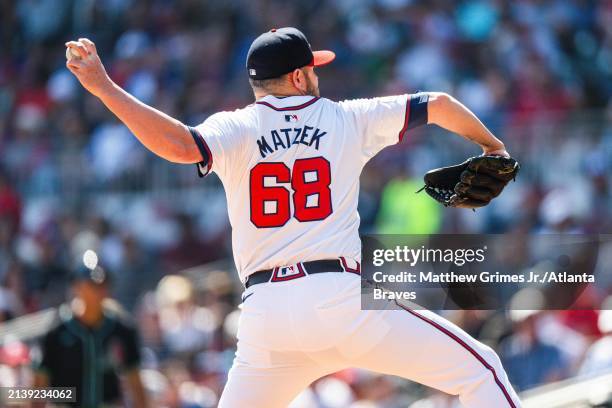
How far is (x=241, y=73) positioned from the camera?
1250 centimetres

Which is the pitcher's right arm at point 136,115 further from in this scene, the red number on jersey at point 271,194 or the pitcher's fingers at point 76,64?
the red number on jersey at point 271,194

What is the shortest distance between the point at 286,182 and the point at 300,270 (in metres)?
0.33

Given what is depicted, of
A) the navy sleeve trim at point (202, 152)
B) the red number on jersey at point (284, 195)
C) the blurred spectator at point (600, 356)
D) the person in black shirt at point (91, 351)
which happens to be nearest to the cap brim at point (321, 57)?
the red number on jersey at point (284, 195)

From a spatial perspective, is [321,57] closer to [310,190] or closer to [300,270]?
[310,190]

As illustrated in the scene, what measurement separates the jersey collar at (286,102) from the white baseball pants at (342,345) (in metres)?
0.65

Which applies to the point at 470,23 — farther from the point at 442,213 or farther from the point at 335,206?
the point at 335,206

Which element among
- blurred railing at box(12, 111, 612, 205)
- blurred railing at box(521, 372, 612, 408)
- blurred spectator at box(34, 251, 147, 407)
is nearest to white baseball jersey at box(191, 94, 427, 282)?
blurred railing at box(521, 372, 612, 408)

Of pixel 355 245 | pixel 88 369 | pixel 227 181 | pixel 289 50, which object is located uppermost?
pixel 289 50

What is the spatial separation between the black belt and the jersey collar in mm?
594

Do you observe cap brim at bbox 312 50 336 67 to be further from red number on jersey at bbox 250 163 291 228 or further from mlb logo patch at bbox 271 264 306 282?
mlb logo patch at bbox 271 264 306 282

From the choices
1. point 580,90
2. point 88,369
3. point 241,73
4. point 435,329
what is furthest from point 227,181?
point 241,73

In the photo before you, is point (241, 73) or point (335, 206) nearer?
point (335, 206)

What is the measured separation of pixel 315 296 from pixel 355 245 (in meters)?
0.32

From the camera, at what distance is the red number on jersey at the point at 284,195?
4129mm
